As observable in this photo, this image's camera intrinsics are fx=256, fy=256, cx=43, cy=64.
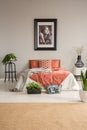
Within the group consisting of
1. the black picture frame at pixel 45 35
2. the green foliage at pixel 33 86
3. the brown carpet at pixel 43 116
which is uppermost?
the black picture frame at pixel 45 35

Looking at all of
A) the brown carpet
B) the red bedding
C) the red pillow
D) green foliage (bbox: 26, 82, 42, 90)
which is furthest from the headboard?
the brown carpet

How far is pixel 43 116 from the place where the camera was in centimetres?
410

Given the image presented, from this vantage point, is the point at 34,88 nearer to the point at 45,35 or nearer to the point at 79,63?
the point at 79,63

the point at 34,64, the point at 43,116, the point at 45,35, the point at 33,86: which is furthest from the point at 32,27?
the point at 43,116

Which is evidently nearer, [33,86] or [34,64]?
[33,86]

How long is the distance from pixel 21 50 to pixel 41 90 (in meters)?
2.41

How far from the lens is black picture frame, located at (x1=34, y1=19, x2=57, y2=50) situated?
828 cm

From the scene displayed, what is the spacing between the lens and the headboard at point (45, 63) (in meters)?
8.06

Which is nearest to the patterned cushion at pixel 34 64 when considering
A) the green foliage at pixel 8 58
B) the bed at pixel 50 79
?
the green foliage at pixel 8 58

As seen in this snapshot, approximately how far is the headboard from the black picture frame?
44cm

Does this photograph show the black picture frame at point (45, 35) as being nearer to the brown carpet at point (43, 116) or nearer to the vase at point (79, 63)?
the vase at point (79, 63)

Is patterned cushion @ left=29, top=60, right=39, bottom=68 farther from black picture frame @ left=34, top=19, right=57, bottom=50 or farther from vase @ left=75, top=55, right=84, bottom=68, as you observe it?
vase @ left=75, top=55, right=84, bottom=68

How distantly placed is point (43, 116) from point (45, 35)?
4.64 metres

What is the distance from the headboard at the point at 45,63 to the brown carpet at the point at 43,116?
323 cm
